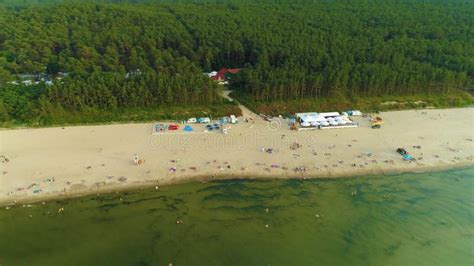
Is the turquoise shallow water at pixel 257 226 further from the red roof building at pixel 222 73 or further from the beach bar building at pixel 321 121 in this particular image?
the red roof building at pixel 222 73

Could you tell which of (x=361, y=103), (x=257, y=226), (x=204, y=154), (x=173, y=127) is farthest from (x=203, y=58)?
(x=257, y=226)

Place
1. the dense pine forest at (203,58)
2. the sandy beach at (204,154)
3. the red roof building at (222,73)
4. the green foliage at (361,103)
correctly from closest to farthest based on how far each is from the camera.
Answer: the sandy beach at (204,154) < the dense pine forest at (203,58) < the green foliage at (361,103) < the red roof building at (222,73)

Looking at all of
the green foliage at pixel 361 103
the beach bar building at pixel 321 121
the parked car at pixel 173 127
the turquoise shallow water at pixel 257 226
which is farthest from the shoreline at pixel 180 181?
the green foliage at pixel 361 103


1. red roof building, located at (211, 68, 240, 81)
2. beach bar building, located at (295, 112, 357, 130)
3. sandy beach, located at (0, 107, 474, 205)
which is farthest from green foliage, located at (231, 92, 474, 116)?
red roof building, located at (211, 68, 240, 81)

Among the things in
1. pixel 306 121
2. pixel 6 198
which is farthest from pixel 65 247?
pixel 306 121

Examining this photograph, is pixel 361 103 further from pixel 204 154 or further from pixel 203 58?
pixel 203 58
